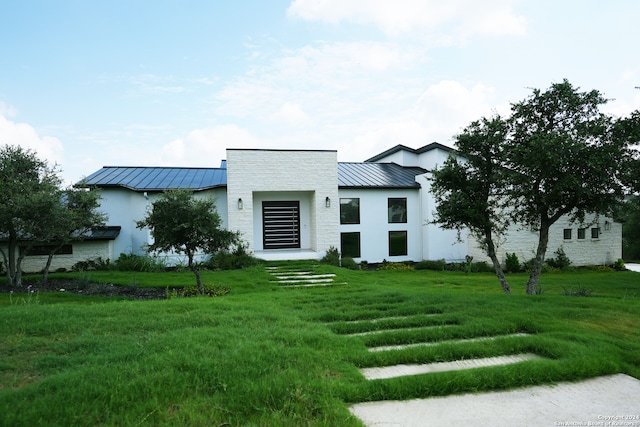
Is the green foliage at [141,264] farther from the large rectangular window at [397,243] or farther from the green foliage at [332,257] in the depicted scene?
the large rectangular window at [397,243]

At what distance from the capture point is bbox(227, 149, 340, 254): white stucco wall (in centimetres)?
1758

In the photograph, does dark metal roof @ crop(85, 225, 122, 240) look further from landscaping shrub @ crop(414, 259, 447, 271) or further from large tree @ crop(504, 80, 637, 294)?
large tree @ crop(504, 80, 637, 294)

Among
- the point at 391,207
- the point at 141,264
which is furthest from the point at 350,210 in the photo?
the point at 141,264

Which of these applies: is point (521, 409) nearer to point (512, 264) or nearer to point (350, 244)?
point (350, 244)

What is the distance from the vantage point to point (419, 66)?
13148 mm

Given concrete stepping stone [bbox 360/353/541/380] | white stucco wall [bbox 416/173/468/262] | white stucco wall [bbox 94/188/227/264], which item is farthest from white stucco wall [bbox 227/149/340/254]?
concrete stepping stone [bbox 360/353/541/380]

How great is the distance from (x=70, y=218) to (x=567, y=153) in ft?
47.2

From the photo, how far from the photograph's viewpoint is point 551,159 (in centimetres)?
777

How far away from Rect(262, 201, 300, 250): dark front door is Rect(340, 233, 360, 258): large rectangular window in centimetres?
241

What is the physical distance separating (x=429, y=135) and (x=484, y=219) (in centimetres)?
1726

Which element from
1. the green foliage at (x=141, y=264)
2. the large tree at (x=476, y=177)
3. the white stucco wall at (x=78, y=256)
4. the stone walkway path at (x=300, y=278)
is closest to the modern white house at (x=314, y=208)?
the white stucco wall at (x=78, y=256)

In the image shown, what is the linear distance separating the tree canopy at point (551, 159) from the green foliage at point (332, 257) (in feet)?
27.7

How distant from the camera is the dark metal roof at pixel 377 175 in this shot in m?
20.1

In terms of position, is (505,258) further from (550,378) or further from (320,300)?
(550,378)
